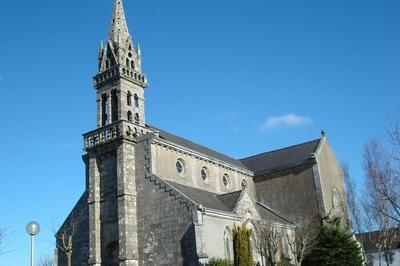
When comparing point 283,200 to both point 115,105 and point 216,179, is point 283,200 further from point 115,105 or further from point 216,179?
point 115,105

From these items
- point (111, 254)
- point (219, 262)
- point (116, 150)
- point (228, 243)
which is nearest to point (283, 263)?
point (228, 243)

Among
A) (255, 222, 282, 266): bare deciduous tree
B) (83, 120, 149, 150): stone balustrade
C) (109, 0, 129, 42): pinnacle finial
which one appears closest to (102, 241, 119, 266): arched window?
(83, 120, 149, 150): stone balustrade

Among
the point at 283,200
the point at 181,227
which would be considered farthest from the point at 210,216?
the point at 283,200

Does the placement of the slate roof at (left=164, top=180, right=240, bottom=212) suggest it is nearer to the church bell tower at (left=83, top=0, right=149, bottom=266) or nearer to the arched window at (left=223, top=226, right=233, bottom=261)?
the arched window at (left=223, top=226, right=233, bottom=261)

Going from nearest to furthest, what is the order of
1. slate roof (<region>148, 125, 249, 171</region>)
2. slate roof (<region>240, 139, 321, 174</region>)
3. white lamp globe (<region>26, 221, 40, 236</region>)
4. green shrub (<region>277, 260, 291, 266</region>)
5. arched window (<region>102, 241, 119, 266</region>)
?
1. white lamp globe (<region>26, 221, 40, 236</region>)
2. arched window (<region>102, 241, 119, 266</region>)
3. green shrub (<region>277, 260, 291, 266</region>)
4. slate roof (<region>148, 125, 249, 171</region>)
5. slate roof (<region>240, 139, 321, 174</region>)

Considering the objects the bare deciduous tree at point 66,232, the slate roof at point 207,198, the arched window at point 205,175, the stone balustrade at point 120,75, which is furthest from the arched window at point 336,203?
the bare deciduous tree at point 66,232

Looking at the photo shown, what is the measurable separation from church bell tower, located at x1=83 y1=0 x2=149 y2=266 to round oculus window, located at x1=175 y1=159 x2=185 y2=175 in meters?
3.77

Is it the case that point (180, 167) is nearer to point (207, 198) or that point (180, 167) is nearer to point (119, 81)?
point (207, 198)

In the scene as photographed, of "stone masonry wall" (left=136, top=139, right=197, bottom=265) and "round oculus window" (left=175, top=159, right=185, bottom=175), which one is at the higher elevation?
"round oculus window" (left=175, top=159, right=185, bottom=175)

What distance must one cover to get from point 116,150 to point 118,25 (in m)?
11.9

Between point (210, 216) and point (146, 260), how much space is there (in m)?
5.77

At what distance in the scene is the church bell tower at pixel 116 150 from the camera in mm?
35000

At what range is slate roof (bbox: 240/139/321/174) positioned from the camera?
158 feet

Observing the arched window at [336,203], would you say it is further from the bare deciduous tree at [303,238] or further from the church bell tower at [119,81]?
the church bell tower at [119,81]
